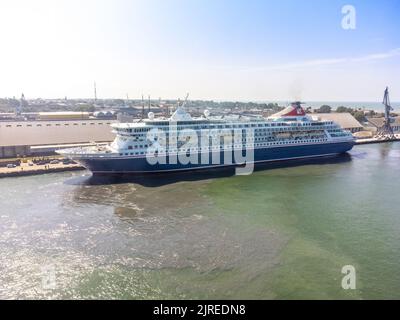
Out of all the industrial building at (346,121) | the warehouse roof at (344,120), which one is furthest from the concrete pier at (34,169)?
the warehouse roof at (344,120)

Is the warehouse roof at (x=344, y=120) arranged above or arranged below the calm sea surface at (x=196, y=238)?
above

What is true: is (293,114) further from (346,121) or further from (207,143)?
(346,121)

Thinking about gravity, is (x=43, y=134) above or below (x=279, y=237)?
above

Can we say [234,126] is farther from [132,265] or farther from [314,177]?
[132,265]

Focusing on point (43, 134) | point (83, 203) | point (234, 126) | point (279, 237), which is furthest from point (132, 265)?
point (43, 134)

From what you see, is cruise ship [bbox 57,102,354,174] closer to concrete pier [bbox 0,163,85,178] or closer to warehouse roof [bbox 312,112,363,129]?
concrete pier [bbox 0,163,85,178]

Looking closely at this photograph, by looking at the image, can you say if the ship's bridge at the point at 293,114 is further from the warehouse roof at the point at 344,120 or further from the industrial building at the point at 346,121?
the warehouse roof at the point at 344,120
